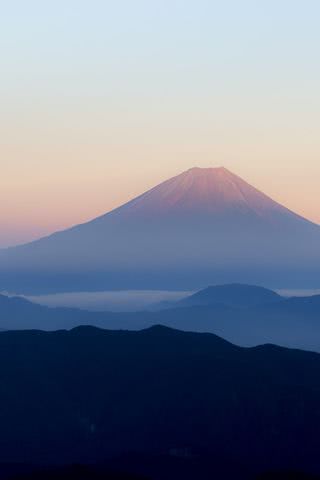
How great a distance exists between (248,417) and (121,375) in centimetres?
2379

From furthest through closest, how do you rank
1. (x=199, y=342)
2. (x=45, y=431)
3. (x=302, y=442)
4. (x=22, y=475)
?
(x=199, y=342)
(x=45, y=431)
(x=302, y=442)
(x=22, y=475)

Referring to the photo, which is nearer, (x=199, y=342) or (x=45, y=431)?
(x=45, y=431)

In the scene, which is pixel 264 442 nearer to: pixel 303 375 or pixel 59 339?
pixel 303 375

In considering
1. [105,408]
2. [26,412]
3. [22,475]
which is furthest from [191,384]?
[22,475]

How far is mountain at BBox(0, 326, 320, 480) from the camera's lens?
128m

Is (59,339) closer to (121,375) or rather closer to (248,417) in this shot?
(121,375)

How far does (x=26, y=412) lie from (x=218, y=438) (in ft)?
88.8

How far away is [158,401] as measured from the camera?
144 metres

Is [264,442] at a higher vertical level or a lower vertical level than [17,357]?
lower

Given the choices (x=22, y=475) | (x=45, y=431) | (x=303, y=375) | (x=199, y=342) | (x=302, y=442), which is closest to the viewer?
(x=22, y=475)

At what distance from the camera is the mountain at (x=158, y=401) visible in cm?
12794

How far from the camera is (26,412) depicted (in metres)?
146

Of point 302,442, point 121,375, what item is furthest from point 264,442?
point 121,375

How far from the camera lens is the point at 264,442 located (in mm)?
129375
